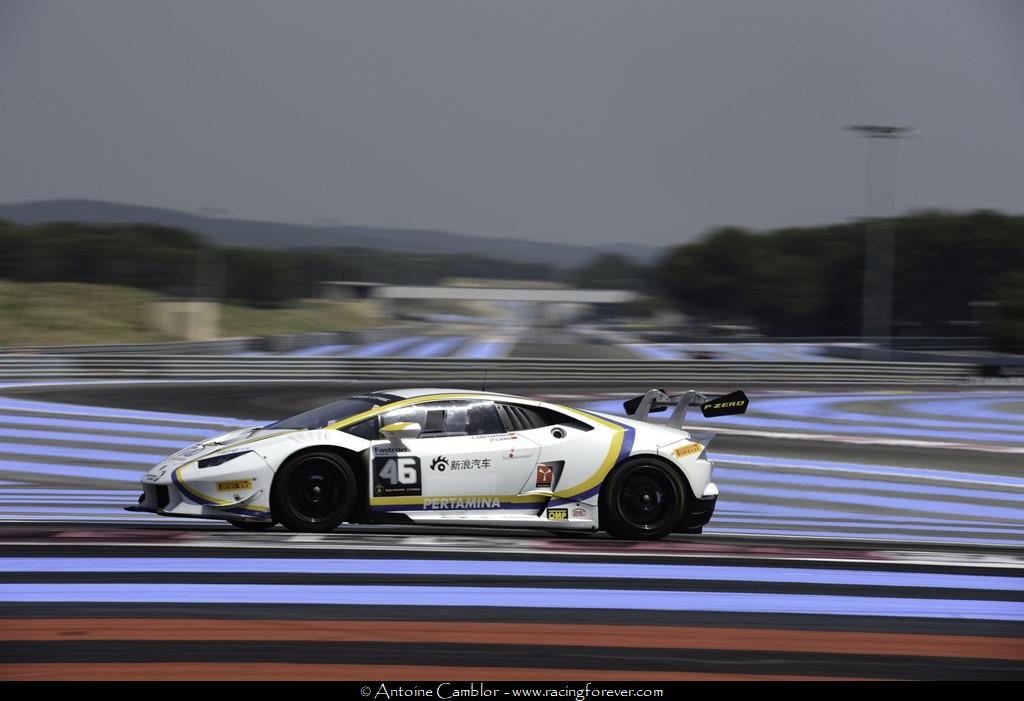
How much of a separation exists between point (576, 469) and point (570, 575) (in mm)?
1215

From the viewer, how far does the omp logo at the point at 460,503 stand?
7301 mm

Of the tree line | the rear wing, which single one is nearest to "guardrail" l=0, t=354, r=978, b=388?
the tree line

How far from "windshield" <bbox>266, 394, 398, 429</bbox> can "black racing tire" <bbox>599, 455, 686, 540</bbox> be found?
1707 millimetres

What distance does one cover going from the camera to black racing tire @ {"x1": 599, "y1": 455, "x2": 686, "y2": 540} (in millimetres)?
7594

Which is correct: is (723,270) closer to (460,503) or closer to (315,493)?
(460,503)

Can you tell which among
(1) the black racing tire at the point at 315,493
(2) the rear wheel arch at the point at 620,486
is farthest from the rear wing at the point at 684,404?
(1) the black racing tire at the point at 315,493

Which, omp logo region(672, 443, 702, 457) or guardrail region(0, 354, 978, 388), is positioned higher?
omp logo region(672, 443, 702, 457)

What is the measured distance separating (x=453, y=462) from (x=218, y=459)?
1.57 m

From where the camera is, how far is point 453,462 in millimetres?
7363

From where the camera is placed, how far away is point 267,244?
121ft

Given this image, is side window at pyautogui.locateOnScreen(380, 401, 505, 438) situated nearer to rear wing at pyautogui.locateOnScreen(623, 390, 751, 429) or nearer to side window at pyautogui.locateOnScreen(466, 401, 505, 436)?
side window at pyautogui.locateOnScreen(466, 401, 505, 436)

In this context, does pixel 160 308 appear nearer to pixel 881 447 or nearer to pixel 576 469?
pixel 881 447

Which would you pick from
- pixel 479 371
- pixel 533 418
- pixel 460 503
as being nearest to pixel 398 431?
pixel 460 503

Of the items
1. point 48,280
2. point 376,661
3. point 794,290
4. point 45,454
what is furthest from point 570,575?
point 48,280
